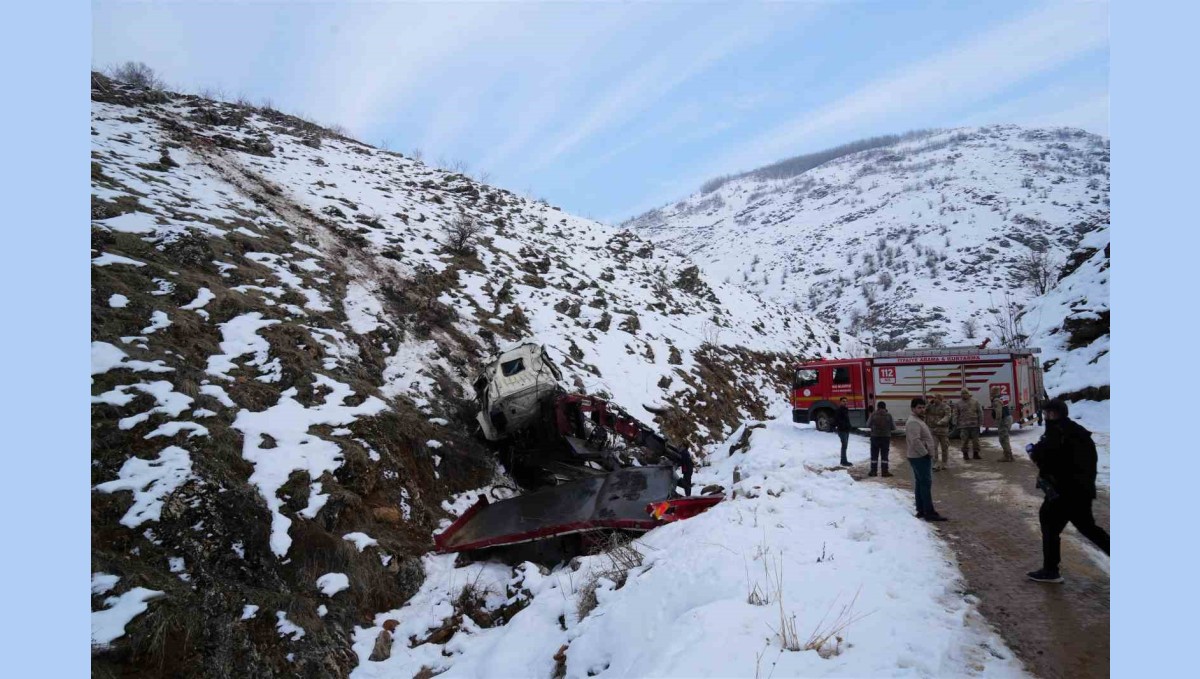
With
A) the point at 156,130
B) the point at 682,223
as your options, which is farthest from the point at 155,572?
the point at 682,223

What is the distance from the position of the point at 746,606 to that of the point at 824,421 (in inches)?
559

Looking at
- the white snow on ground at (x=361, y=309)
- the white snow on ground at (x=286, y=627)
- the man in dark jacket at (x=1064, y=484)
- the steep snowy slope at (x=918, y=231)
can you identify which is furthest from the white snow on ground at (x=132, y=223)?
the steep snowy slope at (x=918, y=231)

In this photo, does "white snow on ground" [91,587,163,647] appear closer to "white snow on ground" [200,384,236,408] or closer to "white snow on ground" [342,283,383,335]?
"white snow on ground" [200,384,236,408]

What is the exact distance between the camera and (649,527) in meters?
7.53

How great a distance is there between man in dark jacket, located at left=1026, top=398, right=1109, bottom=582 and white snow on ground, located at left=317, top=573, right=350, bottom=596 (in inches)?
292

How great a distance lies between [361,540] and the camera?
23.9 feet

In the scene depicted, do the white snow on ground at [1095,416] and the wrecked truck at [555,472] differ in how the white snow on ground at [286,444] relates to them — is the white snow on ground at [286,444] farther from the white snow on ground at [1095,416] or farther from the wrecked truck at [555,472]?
the white snow on ground at [1095,416]

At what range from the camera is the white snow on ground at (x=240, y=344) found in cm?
862

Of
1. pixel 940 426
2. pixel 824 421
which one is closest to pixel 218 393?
pixel 940 426

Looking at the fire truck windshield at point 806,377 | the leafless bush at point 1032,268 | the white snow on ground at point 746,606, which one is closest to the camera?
the white snow on ground at point 746,606

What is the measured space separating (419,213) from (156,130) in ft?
29.6

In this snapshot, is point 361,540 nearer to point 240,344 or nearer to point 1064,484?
point 240,344

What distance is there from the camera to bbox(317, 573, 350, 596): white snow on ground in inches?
255

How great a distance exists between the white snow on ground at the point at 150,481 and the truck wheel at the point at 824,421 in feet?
53.6
